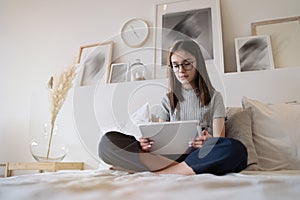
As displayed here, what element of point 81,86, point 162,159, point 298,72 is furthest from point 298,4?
point 81,86

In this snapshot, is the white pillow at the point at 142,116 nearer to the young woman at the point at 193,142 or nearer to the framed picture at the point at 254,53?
the young woman at the point at 193,142

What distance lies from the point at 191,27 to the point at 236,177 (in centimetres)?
149

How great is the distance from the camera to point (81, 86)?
6.86ft

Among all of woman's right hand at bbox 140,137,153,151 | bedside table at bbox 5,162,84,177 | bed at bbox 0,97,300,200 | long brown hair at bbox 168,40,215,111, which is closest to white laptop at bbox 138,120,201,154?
woman's right hand at bbox 140,137,153,151

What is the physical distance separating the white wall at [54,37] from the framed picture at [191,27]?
2.8 inches

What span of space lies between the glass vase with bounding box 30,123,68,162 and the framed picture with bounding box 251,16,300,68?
5.07ft

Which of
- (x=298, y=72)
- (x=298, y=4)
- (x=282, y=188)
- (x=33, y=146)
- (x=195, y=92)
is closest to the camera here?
(x=282, y=188)

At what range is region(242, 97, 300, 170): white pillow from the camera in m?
1.16

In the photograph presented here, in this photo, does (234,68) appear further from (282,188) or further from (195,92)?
(282,188)

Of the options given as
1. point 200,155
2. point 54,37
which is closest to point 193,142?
point 200,155

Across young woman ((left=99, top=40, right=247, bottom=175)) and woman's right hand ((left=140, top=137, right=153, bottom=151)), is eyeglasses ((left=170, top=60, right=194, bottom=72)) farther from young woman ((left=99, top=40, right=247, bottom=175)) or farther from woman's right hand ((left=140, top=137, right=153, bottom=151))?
woman's right hand ((left=140, top=137, right=153, bottom=151))

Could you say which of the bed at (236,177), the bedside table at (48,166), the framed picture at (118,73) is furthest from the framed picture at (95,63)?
the bed at (236,177)

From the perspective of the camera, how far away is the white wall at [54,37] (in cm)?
190

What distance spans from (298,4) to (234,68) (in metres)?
0.59
